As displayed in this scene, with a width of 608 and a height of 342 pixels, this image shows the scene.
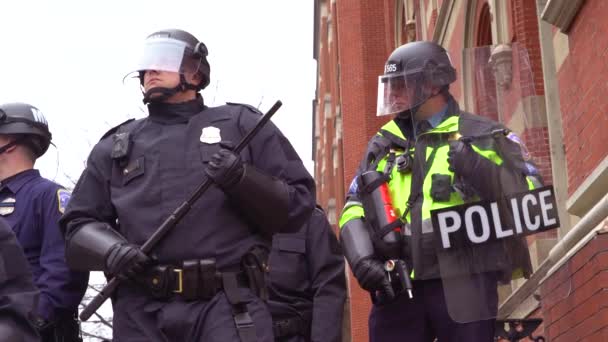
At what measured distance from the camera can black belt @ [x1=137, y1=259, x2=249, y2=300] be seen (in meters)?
5.34

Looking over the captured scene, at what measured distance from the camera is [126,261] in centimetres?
532

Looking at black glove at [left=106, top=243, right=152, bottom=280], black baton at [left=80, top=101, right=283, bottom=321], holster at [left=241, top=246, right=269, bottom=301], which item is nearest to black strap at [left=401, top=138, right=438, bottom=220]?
holster at [left=241, top=246, right=269, bottom=301]

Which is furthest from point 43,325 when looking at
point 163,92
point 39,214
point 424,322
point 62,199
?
point 424,322

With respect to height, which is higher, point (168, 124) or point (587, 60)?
point (587, 60)

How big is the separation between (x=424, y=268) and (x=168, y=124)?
1426 mm

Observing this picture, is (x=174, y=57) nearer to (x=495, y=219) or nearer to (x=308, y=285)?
(x=495, y=219)

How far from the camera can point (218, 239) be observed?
18.1 ft

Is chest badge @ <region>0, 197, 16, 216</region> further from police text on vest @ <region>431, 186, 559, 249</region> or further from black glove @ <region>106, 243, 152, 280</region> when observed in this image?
police text on vest @ <region>431, 186, 559, 249</region>

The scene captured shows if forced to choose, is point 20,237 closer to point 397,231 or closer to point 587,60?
point 397,231

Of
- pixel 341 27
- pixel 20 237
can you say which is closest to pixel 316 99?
pixel 341 27

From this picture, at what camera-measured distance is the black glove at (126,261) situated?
209 inches

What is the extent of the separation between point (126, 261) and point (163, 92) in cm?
→ 93

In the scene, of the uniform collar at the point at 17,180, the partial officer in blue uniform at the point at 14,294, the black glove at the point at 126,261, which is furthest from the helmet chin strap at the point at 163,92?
the uniform collar at the point at 17,180

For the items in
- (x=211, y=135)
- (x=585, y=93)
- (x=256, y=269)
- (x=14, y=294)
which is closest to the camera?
(x=14, y=294)
